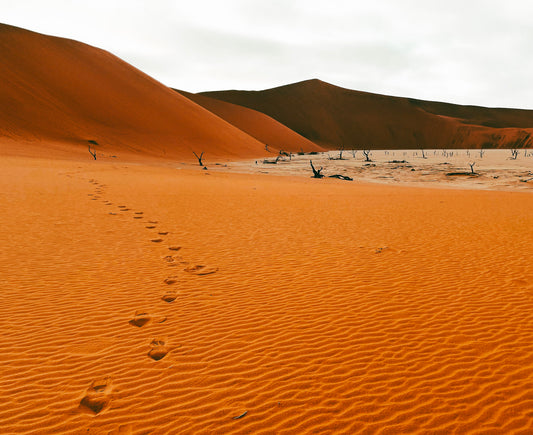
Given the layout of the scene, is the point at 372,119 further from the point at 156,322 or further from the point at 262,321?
the point at 156,322

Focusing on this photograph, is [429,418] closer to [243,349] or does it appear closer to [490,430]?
[490,430]

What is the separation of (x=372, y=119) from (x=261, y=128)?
4708cm

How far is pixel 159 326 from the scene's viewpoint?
3.93 meters

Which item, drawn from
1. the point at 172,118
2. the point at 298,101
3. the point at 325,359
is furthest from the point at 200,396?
the point at 298,101

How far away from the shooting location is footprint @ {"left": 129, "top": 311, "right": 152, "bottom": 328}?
4004mm

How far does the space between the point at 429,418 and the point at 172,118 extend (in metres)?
53.8

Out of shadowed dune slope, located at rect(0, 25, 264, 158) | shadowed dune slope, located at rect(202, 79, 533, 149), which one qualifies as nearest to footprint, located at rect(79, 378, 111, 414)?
shadowed dune slope, located at rect(0, 25, 264, 158)

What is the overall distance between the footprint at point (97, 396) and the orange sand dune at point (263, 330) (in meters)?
0.02

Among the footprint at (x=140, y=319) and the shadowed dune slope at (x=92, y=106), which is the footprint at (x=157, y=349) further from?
the shadowed dune slope at (x=92, y=106)

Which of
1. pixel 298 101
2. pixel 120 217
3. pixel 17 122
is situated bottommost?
pixel 120 217

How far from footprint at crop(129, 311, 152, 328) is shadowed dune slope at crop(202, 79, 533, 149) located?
3903 inches

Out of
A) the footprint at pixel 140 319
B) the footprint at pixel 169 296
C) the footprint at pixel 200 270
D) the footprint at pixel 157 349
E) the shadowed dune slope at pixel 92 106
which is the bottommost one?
the footprint at pixel 157 349

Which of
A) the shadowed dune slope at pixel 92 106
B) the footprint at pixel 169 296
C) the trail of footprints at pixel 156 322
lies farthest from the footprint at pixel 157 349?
the shadowed dune slope at pixel 92 106

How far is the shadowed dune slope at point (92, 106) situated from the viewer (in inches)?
1517
